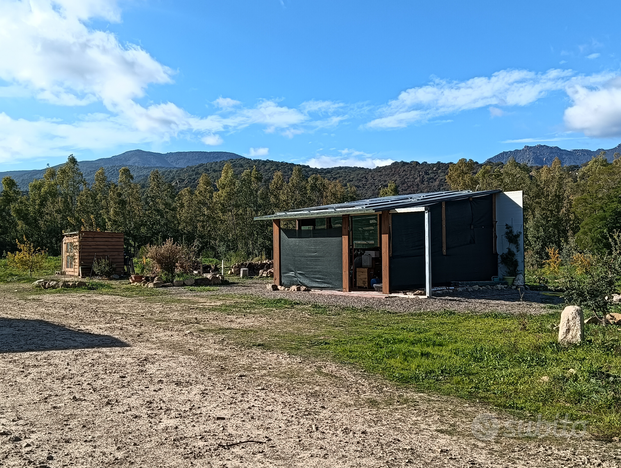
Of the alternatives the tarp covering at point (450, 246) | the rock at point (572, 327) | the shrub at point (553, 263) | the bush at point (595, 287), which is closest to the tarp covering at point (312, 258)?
the tarp covering at point (450, 246)

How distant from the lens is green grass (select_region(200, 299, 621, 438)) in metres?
4.64

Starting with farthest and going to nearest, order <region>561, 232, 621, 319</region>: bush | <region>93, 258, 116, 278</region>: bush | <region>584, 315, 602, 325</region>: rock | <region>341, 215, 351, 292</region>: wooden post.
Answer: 1. <region>93, 258, 116, 278</region>: bush
2. <region>341, 215, 351, 292</region>: wooden post
3. <region>584, 315, 602, 325</region>: rock
4. <region>561, 232, 621, 319</region>: bush

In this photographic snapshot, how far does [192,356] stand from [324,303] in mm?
6076

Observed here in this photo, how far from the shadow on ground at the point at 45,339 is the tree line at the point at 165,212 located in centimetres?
1872

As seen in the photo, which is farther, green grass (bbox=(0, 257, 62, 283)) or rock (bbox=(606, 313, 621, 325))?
green grass (bbox=(0, 257, 62, 283))

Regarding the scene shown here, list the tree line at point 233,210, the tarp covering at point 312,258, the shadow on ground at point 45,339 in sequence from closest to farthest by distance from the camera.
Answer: the shadow on ground at point 45,339
the tarp covering at point 312,258
the tree line at point 233,210

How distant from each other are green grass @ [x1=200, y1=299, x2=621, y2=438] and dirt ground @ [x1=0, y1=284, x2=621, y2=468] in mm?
427

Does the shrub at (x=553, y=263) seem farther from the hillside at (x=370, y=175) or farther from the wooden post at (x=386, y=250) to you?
the hillside at (x=370, y=175)

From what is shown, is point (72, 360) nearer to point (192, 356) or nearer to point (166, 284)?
point (192, 356)

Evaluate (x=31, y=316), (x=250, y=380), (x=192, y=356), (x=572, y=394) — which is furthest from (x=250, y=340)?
(x=31, y=316)

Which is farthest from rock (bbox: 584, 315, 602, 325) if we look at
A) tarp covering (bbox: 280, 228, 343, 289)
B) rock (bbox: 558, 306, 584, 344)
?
tarp covering (bbox: 280, 228, 343, 289)

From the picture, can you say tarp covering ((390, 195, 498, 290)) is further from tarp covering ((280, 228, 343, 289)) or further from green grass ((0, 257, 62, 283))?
green grass ((0, 257, 62, 283))

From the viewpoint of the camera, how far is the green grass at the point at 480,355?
4645 millimetres

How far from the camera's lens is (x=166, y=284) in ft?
59.2
